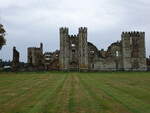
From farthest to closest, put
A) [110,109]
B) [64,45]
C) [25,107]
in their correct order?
[64,45] < [25,107] < [110,109]

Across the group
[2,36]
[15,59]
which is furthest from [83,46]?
[2,36]

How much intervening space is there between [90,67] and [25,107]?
77.6m

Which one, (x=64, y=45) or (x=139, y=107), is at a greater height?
(x=64, y=45)

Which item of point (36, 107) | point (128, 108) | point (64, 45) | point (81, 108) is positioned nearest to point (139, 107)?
point (128, 108)

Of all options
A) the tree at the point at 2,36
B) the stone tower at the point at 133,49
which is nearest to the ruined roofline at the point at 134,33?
the stone tower at the point at 133,49

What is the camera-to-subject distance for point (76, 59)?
92562mm

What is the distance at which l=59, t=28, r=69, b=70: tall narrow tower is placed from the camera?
300 ft

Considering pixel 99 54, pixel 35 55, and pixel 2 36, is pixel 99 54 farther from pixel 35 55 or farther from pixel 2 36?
pixel 2 36

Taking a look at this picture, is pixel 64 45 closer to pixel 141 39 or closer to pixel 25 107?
pixel 141 39

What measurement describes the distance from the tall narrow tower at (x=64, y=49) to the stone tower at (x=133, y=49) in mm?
15153

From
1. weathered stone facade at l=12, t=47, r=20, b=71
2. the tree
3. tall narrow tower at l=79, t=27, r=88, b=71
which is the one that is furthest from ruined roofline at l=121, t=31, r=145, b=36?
the tree

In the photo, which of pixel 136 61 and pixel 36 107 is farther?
pixel 136 61

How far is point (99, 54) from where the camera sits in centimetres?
9625

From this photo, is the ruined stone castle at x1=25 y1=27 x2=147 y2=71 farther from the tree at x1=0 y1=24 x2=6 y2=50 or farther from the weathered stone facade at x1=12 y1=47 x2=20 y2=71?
the tree at x1=0 y1=24 x2=6 y2=50
